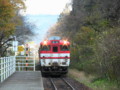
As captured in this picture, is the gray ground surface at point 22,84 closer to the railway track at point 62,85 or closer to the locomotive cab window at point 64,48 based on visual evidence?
the railway track at point 62,85

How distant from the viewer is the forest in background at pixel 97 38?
17.0m

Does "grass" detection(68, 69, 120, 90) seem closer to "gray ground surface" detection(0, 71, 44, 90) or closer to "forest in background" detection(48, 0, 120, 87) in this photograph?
"forest in background" detection(48, 0, 120, 87)

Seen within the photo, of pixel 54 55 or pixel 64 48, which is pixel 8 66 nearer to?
pixel 54 55

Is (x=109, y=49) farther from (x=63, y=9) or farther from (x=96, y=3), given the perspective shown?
(x=63, y=9)

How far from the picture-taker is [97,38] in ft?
80.7

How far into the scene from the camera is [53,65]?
2606cm

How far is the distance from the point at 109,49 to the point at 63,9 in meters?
59.2

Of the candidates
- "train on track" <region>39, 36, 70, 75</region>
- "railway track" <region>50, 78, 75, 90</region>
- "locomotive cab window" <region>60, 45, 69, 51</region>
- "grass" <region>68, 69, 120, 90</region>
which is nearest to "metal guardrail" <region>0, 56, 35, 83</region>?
"train on track" <region>39, 36, 70, 75</region>

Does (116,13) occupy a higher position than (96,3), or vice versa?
(96,3)

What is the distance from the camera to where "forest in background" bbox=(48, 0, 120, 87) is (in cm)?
1695

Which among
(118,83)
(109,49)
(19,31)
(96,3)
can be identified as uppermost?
(96,3)

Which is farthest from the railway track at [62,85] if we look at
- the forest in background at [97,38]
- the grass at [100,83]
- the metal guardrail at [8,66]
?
the metal guardrail at [8,66]

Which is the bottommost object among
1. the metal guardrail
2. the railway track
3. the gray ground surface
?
the railway track

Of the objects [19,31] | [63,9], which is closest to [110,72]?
[19,31]
